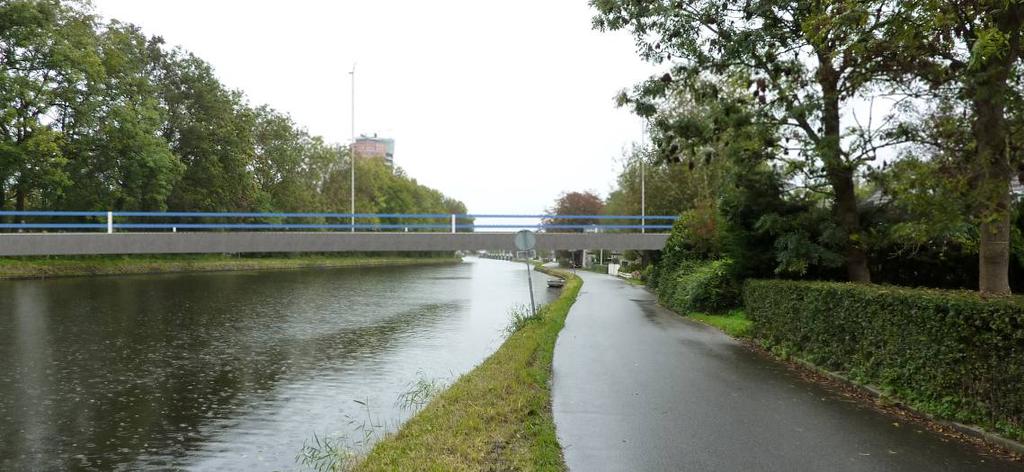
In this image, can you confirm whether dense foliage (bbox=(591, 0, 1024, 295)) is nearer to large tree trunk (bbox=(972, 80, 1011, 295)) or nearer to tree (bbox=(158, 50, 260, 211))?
large tree trunk (bbox=(972, 80, 1011, 295))

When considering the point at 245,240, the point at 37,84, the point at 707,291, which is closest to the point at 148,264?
the point at 37,84

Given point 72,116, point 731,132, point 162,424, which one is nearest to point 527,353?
point 162,424

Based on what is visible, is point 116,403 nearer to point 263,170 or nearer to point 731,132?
point 731,132

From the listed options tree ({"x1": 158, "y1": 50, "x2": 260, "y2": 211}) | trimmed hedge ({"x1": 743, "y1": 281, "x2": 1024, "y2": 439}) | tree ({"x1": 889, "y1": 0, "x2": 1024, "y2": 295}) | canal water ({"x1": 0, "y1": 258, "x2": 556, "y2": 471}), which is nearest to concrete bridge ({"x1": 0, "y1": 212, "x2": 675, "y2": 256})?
canal water ({"x1": 0, "y1": 258, "x2": 556, "y2": 471})

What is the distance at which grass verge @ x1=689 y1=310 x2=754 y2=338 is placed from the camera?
14.7m

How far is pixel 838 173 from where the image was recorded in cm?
1345

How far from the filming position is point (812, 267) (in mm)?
15086

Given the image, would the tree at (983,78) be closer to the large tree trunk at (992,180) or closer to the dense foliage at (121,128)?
the large tree trunk at (992,180)

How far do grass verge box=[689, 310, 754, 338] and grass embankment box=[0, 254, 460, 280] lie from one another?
38725 mm

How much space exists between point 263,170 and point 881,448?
5936 cm

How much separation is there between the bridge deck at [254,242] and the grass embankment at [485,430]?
46.9 feet

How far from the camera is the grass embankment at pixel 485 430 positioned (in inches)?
230

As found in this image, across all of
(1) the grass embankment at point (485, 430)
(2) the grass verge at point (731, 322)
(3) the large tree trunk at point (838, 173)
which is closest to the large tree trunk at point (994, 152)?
(3) the large tree trunk at point (838, 173)

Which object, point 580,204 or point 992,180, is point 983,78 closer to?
point 992,180
